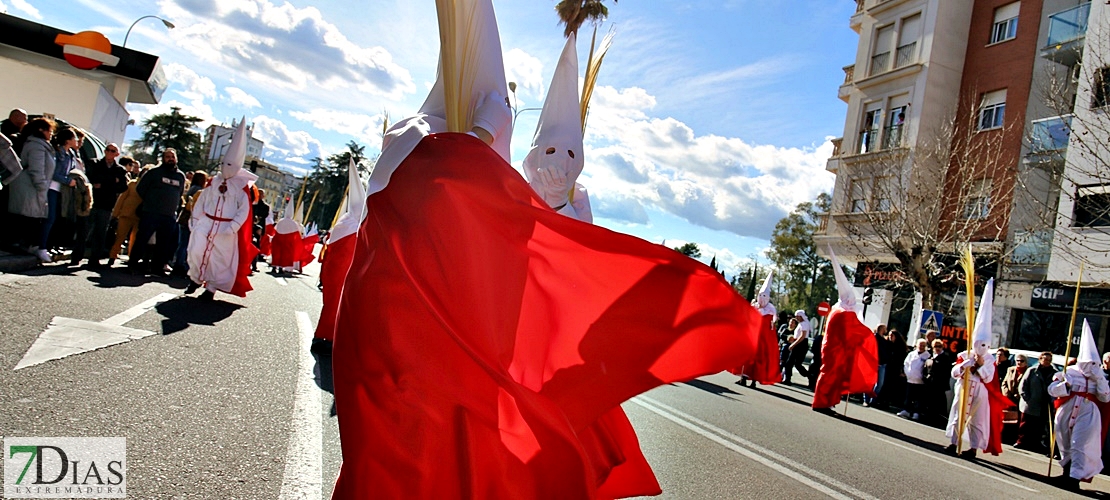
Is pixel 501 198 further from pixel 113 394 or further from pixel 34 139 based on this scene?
pixel 34 139

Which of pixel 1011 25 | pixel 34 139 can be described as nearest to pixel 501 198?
pixel 34 139

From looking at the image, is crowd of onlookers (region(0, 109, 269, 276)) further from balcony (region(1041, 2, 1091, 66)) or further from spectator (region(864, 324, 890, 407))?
balcony (region(1041, 2, 1091, 66))

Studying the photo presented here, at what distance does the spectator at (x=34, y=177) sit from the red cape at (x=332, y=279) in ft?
11.7

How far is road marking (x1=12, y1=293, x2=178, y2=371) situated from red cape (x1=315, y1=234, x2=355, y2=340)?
1543mm

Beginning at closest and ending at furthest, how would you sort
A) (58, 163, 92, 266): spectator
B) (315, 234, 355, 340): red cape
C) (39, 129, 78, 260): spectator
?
(315, 234, 355, 340): red cape < (39, 129, 78, 260): spectator < (58, 163, 92, 266): spectator

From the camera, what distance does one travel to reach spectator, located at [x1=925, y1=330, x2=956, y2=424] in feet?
43.7

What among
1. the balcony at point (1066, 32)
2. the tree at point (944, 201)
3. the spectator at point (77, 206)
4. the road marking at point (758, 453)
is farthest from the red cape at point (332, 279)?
the balcony at point (1066, 32)

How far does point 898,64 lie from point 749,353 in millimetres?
28066

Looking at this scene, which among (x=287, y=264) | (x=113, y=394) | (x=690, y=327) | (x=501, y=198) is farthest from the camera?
(x=287, y=264)

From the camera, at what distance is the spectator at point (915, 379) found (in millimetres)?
13578

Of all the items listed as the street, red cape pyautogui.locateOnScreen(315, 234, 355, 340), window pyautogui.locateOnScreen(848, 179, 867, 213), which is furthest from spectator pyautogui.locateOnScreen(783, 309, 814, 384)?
red cape pyautogui.locateOnScreen(315, 234, 355, 340)

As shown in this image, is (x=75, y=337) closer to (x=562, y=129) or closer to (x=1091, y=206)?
(x=562, y=129)

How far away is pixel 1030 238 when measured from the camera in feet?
65.2

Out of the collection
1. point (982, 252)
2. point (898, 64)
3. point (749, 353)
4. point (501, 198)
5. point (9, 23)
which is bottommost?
point (749, 353)
